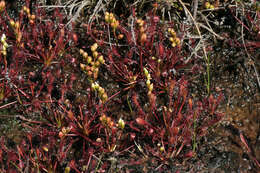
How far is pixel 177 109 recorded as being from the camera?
8.51 ft

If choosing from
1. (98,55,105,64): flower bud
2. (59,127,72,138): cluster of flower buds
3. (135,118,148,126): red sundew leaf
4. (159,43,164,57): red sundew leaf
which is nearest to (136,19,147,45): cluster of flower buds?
(159,43,164,57): red sundew leaf

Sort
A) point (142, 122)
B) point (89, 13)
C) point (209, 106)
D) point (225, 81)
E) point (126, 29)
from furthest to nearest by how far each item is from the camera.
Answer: point (89, 13) → point (126, 29) → point (225, 81) → point (209, 106) → point (142, 122)

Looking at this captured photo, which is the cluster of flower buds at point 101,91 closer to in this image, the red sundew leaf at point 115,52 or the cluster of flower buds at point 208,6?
the red sundew leaf at point 115,52

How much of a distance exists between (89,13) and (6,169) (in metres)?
1.74

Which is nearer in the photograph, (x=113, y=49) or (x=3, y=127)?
(x=3, y=127)

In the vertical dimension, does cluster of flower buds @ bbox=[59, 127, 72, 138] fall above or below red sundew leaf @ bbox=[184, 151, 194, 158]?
above

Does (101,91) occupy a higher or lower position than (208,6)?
lower

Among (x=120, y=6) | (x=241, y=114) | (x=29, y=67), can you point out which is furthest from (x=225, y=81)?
(x=29, y=67)

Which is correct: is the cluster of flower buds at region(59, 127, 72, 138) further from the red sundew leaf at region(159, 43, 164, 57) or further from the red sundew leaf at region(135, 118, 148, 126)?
the red sundew leaf at region(159, 43, 164, 57)

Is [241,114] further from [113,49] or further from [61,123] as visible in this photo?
[61,123]

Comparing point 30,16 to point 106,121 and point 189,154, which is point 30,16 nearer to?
point 106,121

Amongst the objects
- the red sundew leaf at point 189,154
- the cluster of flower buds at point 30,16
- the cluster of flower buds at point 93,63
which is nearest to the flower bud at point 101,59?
the cluster of flower buds at point 93,63

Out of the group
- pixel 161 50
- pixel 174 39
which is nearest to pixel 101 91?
pixel 161 50

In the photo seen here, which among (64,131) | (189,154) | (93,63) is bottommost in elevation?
(189,154)
